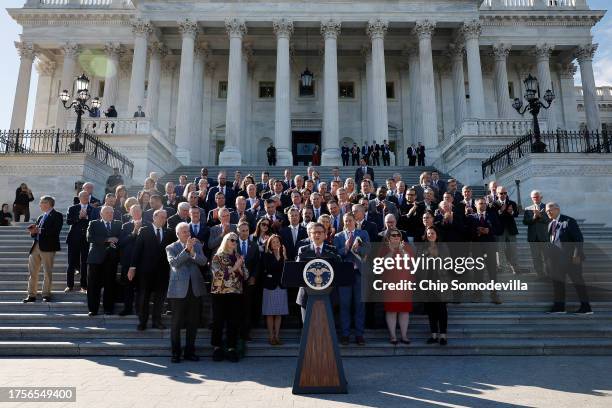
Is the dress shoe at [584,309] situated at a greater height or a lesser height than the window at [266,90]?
lesser

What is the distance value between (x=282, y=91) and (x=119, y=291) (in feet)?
72.1

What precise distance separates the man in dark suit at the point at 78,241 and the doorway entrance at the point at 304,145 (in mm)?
25761

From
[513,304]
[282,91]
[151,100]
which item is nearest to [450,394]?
[513,304]

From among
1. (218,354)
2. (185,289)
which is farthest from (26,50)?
(218,354)

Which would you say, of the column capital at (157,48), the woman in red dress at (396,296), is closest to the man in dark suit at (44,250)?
the woman in red dress at (396,296)

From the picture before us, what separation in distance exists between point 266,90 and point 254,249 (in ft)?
98.8

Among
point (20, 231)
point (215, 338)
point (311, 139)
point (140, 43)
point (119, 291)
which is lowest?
point (215, 338)

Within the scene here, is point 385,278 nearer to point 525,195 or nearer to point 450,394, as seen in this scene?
point 450,394

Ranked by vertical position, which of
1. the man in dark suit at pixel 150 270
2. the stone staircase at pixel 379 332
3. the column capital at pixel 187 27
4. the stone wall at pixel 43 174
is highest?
the column capital at pixel 187 27

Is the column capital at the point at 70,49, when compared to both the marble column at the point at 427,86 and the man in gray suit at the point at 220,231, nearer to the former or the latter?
the marble column at the point at 427,86

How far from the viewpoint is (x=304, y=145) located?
35.5 metres

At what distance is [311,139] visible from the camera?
3559 cm

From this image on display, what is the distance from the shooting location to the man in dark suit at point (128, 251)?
841 cm

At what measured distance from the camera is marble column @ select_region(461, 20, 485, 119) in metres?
28.7
